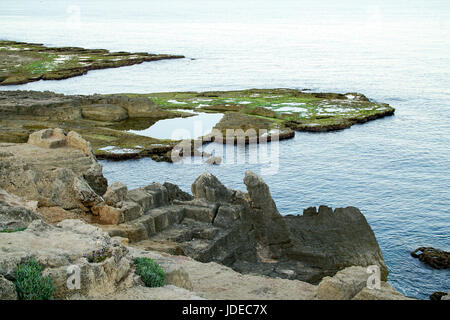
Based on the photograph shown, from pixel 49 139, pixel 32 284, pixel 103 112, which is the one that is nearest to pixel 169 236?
pixel 49 139

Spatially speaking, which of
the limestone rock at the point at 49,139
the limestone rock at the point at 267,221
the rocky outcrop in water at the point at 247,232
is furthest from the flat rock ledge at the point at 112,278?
the limestone rock at the point at 49,139

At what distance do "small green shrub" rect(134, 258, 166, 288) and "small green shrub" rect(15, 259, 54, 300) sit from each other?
4.12 meters

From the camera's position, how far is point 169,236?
38.2 m

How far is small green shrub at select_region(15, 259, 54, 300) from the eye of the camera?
61.8ft

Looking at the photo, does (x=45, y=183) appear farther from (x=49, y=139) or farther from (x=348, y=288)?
(x=348, y=288)

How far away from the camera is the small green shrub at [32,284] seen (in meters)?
18.8

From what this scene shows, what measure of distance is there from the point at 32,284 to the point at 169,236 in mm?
19348

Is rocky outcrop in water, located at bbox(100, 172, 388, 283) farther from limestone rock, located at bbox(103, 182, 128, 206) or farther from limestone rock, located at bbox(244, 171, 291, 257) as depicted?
limestone rock, located at bbox(103, 182, 128, 206)

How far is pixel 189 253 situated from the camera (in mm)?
36250

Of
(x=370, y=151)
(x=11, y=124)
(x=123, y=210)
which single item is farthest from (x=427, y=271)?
(x=11, y=124)

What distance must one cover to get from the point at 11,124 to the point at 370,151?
56.8m

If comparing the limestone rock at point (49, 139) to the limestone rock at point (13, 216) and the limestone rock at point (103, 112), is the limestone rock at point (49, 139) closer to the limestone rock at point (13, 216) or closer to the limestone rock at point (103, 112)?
the limestone rock at point (13, 216)
